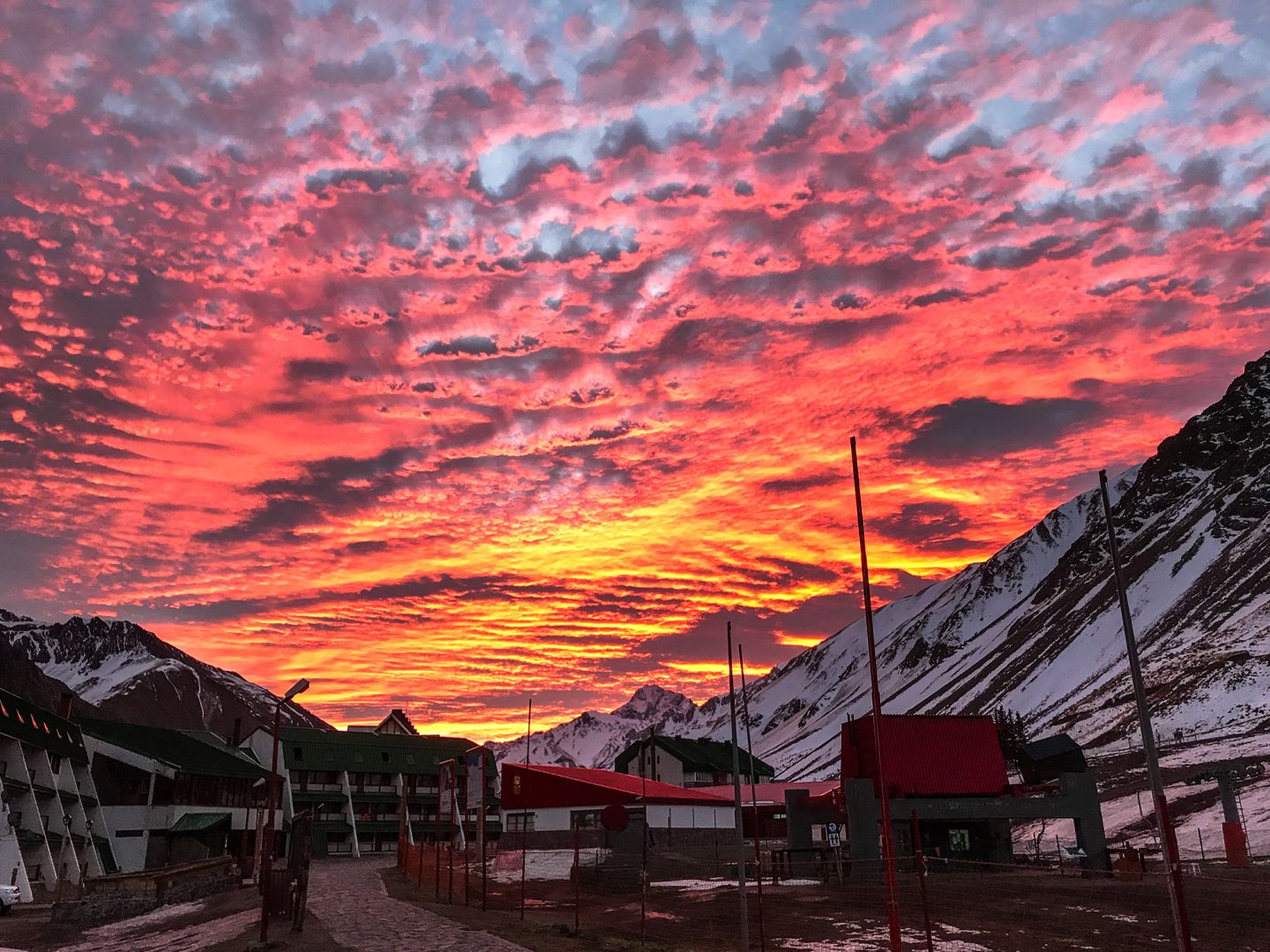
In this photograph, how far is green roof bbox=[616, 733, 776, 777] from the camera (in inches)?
6142

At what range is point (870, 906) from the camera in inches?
1671

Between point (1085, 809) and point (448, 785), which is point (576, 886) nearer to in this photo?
point (448, 785)

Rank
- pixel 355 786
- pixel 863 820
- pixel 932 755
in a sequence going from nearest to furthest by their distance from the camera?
pixel 863 820
pixel 932 755
pixel 355 786

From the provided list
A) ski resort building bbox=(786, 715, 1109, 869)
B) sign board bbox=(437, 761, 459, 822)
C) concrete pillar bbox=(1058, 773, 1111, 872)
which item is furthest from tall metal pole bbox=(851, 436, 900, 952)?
concrete pillar bbox=(1058, 773, 1111, 872)

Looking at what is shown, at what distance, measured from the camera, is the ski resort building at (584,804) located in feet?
285

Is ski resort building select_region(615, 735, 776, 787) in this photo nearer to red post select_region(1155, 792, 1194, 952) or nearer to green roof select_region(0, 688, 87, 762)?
green roof select_region(0, 688, 87, 762)

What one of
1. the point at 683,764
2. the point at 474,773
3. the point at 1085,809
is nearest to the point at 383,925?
the point at 474,773

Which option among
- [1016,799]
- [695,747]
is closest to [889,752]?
[1016,799]

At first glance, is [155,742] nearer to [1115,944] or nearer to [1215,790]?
[1115,944]

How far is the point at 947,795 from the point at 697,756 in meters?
101

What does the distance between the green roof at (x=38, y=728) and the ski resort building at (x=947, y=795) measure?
54419 mm

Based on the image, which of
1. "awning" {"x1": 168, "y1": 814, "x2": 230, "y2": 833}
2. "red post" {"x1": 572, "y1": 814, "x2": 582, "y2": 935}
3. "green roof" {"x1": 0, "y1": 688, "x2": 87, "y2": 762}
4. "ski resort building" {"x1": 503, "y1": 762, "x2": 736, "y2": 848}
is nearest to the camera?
"red post" {"x1": 572, "y1": 814, "x2": 582, "y2": 935}

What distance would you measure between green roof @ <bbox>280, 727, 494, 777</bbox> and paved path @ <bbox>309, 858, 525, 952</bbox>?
218ft

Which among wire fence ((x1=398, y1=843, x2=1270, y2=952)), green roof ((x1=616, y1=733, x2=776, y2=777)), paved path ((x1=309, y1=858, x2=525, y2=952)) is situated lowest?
wire fence ((x1=398, y1=843, x2=1270, y2=952))
